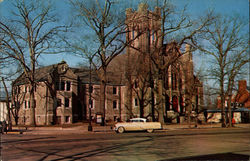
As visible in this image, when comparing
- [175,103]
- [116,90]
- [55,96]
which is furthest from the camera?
[175,103]

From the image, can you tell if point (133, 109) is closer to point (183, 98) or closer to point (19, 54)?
point (183, 98)

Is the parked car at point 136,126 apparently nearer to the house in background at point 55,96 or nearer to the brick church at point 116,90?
the brick church at point 116,90

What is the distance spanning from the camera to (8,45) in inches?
1449

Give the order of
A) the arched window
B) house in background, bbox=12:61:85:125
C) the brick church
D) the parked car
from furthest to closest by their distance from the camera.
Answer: the arched window < house in background, bbox=12:61:85:125 < the brick church < the parked car

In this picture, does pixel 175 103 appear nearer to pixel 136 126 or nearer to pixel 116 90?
pixel 116 90

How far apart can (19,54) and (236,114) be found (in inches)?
1661

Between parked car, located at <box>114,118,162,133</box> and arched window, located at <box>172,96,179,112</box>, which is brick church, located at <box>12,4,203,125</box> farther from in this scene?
parked car, located at <box>114,118,162,133</box>

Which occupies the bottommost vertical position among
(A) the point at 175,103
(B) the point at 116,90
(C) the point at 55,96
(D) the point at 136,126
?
(D) the point at 136,126

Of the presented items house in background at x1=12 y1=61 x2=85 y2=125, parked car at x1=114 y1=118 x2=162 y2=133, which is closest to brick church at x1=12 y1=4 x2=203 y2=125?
house in background at x1=12 y1=61 x2=85 y2=125

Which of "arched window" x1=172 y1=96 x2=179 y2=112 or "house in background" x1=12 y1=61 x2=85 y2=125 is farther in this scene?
"arched window" x1=172 y1=96 x2=179 y2=112

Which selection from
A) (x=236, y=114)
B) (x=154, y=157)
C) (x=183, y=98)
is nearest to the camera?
(x=154, y=157)

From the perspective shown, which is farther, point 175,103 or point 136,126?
point 175,103

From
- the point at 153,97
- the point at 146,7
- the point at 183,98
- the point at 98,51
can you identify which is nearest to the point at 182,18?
the point at 146,7

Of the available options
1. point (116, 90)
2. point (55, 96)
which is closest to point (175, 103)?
point (116, 90)
